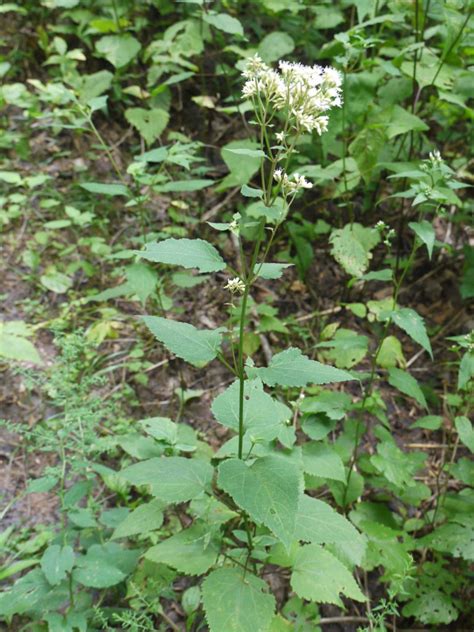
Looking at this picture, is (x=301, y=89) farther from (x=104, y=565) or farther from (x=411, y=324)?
(x=104, y=565)

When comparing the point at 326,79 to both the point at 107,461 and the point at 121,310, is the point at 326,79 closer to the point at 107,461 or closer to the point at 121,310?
the point at 107,461

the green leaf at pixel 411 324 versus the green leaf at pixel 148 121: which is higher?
the green leaf at pixel 148 121

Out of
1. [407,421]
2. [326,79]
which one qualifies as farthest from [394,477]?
[326,79]

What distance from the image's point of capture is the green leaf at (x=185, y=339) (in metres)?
1.39

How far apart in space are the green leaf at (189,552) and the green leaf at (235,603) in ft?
0.29

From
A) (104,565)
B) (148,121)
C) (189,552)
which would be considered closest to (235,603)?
(189,552)

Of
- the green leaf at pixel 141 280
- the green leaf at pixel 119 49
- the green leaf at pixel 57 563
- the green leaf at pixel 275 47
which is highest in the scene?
the green leaf at pixel 275 47

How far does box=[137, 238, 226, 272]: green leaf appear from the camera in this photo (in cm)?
129

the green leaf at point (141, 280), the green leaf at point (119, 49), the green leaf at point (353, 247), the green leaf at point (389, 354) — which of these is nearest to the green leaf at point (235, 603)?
the green leaf at point (141, 280)

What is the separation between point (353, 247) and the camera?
9.77 feet

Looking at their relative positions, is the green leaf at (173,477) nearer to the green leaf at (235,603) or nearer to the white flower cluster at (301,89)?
the green leaf at (235,603)

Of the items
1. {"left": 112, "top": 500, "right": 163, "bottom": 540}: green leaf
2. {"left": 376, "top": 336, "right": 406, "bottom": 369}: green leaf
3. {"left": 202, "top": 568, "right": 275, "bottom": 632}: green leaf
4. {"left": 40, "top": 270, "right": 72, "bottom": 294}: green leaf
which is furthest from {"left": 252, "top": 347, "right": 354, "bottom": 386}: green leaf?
{"left": 40, "top": 270, "right": 72, "bottom": 294}: green leaf

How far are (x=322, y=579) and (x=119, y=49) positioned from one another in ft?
12.5

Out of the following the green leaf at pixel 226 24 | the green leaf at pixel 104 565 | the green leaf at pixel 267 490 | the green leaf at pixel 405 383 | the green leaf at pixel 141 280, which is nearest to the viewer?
the green leaf at pixel 267 490
